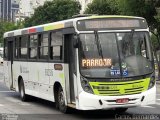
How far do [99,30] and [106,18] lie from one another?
48cm

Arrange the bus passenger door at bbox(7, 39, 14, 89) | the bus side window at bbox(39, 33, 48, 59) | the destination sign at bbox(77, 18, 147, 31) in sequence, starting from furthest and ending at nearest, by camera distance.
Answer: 1. the bus passenger door at bbox(7, 39, 14, 89)
2. the bus side window at bbox(39, 33, 48, 59)
3. the destination sign at bbox(77, 18, 147, 31)

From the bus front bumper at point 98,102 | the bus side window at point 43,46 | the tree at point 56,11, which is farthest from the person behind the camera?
the tree at point 56,11

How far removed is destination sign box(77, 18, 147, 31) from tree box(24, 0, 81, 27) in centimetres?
5793

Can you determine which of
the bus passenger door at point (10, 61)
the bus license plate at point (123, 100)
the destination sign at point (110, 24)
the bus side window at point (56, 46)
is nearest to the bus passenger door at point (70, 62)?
the bus side window at point (56, 46)

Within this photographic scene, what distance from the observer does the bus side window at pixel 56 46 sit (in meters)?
14.1

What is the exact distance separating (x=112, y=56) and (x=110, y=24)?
0.94 metres

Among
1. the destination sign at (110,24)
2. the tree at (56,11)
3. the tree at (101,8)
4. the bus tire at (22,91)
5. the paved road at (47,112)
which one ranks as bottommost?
the paved road at (47,112)

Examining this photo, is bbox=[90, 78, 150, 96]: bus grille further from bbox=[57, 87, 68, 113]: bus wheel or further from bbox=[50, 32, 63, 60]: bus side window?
bbox=[50, 32, 63, 60]: bus side window

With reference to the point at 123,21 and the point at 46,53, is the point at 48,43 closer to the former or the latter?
the point at 46,53

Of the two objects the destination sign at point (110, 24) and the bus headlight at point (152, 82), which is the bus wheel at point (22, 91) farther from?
the bus headlight at point (152, 82)

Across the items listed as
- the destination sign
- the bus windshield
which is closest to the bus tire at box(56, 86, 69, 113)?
the bus windshield

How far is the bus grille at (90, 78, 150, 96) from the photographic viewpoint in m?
12.4

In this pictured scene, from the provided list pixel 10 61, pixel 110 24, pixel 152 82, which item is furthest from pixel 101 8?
pixel 152 82

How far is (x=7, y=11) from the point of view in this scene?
18462 centimetres
